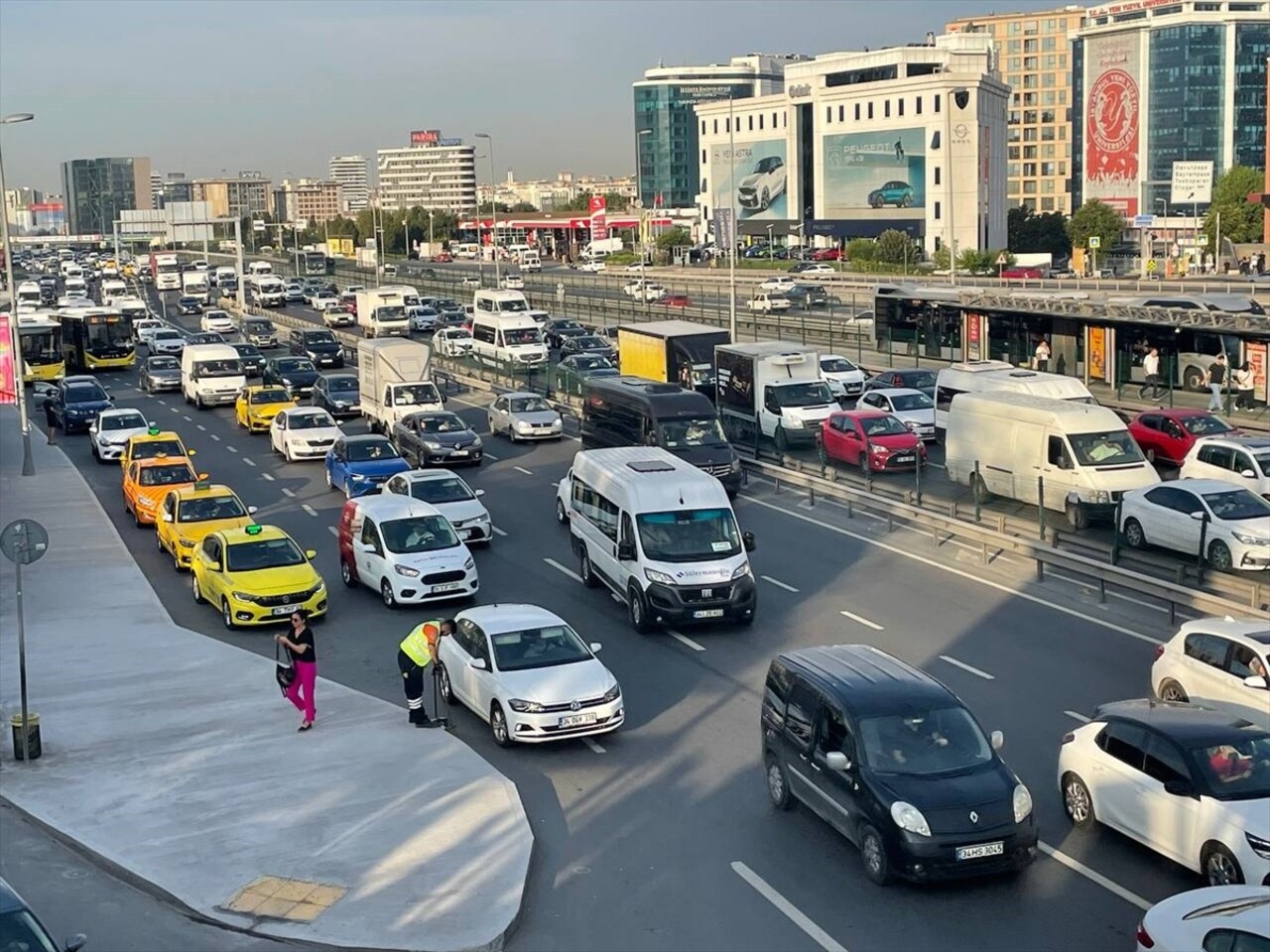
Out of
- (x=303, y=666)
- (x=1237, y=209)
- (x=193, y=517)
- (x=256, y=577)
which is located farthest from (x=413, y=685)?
(x=1237, y=209)

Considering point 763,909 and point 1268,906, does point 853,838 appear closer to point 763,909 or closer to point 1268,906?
point 763,909

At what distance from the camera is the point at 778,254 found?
5758 inches

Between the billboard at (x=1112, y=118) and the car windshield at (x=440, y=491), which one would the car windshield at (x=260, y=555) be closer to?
the car windshield at (x=440, y=491)

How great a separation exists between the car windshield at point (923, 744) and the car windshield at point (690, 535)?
8627mm

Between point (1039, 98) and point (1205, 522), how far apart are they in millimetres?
180246

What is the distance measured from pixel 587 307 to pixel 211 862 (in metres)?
70.6

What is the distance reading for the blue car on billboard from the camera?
448 feet

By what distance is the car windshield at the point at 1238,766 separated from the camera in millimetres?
12789

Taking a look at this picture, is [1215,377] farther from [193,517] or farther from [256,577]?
[256,577]

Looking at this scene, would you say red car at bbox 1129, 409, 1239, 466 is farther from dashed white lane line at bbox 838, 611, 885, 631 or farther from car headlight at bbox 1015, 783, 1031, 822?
car headlight at bbox 1015, 783, 1031, 822

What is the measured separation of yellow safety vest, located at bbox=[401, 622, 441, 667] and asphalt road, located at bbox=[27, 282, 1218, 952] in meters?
1.06

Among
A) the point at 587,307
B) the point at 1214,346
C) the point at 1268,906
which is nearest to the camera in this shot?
the point at 1268,906

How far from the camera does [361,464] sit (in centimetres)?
3366

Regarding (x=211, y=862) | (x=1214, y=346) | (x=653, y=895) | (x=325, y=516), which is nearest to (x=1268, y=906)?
(x=653, y=895)
